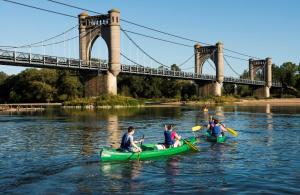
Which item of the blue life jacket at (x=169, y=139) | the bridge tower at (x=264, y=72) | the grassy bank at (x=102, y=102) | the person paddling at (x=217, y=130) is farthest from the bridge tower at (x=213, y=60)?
the blue life jacket at (x=169, y=139)

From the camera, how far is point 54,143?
28672 mm

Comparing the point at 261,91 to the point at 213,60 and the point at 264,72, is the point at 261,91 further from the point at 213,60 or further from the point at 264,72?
the point at 213,60

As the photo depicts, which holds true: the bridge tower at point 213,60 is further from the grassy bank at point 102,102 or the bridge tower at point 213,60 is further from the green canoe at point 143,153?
the green canoe at point 143,153

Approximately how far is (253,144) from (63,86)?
93401 millimetres

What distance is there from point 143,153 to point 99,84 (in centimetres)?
6968

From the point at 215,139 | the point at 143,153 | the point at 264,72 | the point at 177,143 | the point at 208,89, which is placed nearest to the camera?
the point at 143,153

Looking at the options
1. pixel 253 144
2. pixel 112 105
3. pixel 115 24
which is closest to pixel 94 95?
pixel 112 105

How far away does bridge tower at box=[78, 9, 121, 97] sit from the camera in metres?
90.3

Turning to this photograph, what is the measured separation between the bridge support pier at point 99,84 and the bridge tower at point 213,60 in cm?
4767

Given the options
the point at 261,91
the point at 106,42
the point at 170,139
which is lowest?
the point at 170,139

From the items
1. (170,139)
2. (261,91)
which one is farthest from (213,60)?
(170,139)

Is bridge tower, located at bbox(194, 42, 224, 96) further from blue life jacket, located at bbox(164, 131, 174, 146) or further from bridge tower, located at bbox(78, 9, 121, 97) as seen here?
blue life jacket, located at bbox(164, 131, 174, 146)

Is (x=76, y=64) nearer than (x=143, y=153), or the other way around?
(x=143, y=153)

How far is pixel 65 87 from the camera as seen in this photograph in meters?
116
